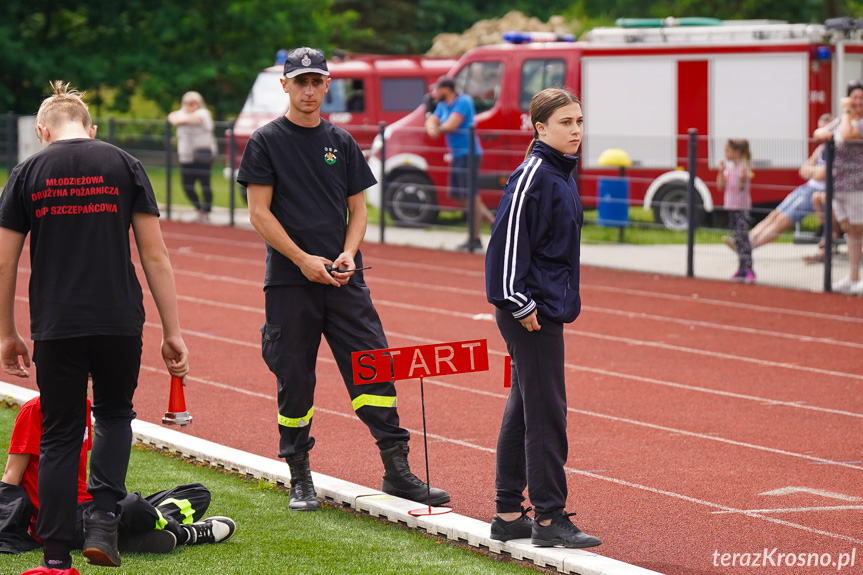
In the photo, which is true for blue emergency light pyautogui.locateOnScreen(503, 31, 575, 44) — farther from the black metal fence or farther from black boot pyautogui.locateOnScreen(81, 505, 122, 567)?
black boot pyautogui.locateOnScreen(81, 505, 122, 567)

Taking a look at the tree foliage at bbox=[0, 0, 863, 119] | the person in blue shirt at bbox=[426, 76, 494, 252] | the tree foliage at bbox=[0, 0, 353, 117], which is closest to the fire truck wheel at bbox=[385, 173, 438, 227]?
the person in blue shirt at bbox=[426, 76, 494, 252]

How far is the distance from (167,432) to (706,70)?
13621mm

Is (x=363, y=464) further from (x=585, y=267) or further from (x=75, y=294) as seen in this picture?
(x=585, y=267)

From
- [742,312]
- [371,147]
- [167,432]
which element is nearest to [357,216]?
[167,432]

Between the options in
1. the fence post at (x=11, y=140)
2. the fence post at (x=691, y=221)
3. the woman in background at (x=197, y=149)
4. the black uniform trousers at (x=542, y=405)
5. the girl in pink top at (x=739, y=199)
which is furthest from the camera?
the fence post at (x=11, y=140)

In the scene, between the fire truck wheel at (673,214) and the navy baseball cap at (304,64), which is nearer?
the navy baseball cap at (304,64)

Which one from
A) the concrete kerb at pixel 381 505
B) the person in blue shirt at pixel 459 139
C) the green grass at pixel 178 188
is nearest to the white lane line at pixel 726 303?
the person in blue shirt at pixel 459 139

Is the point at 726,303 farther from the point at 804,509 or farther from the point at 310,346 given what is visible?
the point at 310,346

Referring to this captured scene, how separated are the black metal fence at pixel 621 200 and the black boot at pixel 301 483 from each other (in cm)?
898

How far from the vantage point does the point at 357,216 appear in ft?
19.5

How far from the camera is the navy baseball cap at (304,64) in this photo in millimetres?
5680

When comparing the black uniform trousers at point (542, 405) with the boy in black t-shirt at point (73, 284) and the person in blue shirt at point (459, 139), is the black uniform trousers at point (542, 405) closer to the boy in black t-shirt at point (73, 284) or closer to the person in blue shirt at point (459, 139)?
the boy in black t-shirt at point (73, 284)

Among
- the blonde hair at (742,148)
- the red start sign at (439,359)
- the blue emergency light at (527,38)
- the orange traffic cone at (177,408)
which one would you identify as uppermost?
the blue emergency light at (527,38)

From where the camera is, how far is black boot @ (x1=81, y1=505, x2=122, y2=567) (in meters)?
4.72
